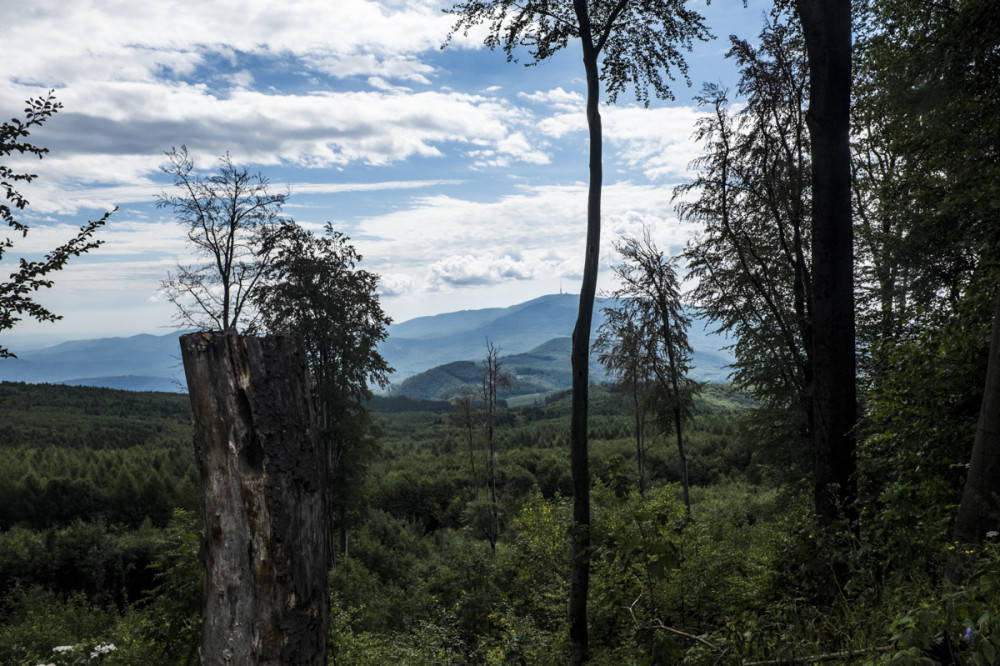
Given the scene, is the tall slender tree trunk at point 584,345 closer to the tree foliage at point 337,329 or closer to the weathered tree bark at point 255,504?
the weathered tree bark at point 255,504

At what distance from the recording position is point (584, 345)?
702cm

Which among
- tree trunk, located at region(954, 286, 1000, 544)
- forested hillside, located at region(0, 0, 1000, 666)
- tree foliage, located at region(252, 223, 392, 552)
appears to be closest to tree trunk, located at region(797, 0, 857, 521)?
forested hillside, located at region(0, 0, 1000, 666)

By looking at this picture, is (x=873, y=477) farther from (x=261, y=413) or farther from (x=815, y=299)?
(x=261, y=413)

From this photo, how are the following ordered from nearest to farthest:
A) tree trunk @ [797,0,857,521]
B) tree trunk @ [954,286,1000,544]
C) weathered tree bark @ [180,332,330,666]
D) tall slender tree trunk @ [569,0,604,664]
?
weathered tree bark @ [180,332,330,666] < tree trunk @ [954,286,1000,544] < tree trunk @ [797,0,857,521] < tall slender tree trunk @ [569,0,604,664]

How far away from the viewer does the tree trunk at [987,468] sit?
10.0 feet

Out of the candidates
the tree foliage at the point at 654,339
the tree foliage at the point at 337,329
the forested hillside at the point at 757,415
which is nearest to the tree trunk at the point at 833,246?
the forested hillside at the point at 757,415

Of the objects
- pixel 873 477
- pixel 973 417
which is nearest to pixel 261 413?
pixel 973 417

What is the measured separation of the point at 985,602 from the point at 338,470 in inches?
631

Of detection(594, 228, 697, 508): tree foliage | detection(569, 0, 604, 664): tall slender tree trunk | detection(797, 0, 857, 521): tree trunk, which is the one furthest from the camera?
detection(594, 228, 697, 508): tree foliage

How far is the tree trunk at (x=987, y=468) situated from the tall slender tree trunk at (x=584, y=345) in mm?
3874

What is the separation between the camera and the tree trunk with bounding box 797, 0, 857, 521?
15.0 feet

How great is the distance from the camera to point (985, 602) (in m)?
2.17

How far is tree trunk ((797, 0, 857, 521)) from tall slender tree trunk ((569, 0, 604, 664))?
263 cm

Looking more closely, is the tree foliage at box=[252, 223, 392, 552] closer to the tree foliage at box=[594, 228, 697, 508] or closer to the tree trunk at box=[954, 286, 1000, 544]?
the tree foliage at box=[594, 228, 697, 508]
